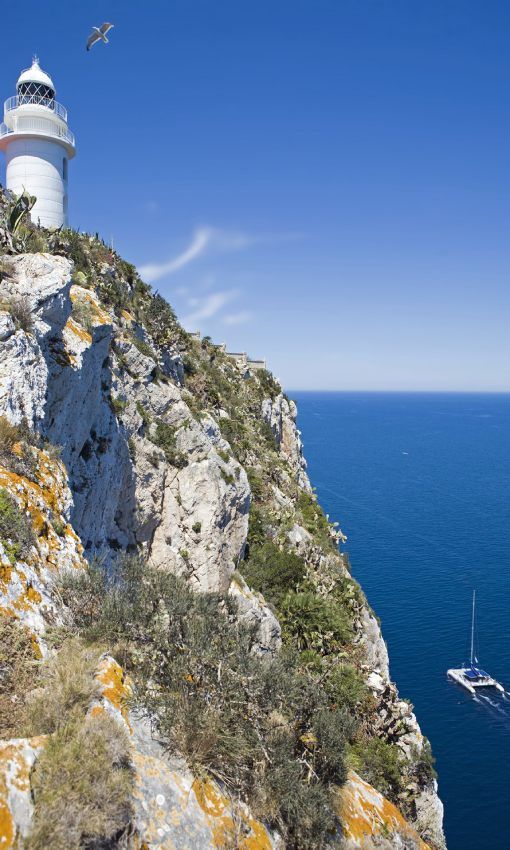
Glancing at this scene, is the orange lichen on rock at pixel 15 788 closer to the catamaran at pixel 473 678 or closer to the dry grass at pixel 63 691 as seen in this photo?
the dry grass at pixel 63 691

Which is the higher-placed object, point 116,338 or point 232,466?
point 116,338

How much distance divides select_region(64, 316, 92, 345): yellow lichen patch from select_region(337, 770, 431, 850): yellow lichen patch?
10.8 m

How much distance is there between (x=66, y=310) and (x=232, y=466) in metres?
10.9

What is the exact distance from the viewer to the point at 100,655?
5938 millimetres

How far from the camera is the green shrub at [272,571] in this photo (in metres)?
21.5

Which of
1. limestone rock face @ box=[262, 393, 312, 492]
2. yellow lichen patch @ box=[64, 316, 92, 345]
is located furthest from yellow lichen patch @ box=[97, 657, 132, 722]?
limestone rock face @ box=[262, 393, 312, 492]

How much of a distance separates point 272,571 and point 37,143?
916 inches

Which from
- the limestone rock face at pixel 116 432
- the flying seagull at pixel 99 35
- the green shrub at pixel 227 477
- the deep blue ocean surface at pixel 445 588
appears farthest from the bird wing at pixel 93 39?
the deep blue ocean surface at pixel 445 588

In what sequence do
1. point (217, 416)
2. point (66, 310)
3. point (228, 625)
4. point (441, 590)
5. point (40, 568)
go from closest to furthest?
point (40, 568) → point (228, 625) → point (66, 310) → point (217, 416) → point (441, 590)

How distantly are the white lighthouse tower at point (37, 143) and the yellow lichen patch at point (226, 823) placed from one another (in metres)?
25.3

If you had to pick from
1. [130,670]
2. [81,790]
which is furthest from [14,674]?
[81,790]

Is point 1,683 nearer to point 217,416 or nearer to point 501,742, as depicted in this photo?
point 217,416

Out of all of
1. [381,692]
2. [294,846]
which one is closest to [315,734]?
[294,846]

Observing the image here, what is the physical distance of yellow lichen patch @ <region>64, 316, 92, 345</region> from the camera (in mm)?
12548
